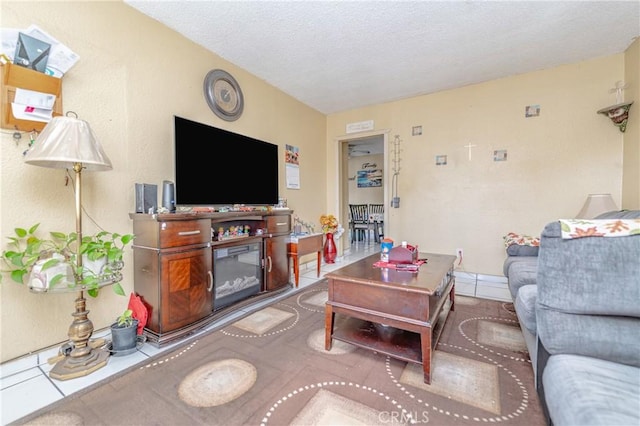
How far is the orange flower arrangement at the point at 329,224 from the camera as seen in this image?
4.00 metres

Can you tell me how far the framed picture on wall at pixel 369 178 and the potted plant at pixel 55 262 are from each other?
6.59 m

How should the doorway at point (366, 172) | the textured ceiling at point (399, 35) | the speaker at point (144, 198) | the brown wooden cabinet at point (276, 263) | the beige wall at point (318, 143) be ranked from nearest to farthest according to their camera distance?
1. the beige wall at point (318, 143)
2. the speaker at point (144, 198)
3. the textured ceiling at point (399, 35)
4. the brown wooden cabinet at point (276, 263)
5. the doorway at point (366, 172)

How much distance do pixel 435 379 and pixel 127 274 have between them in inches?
85.9

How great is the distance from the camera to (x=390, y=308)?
143 cm

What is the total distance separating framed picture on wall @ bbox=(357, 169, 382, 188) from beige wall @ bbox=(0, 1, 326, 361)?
5419 millimetres

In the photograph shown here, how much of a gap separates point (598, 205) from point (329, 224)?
297cm

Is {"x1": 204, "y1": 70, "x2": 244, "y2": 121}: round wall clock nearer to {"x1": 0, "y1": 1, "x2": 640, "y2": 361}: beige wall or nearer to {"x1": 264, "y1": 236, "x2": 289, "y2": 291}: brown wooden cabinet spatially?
{"x1": 0, "y1": 1, "x2": 640, "y2": 361}: beige wall

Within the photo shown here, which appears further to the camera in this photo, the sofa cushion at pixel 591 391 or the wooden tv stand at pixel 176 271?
the wooden tv stand at pixel 176 271

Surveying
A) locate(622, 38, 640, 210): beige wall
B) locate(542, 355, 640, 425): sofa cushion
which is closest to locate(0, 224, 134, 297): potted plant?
locate(542, 355, 640, 425): sofa cushion

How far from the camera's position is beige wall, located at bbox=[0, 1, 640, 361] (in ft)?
5.18

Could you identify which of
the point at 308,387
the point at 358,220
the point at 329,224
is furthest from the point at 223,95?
the point at 358,220

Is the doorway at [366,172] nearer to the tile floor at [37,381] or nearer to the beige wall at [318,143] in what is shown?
the beige wall at [318,143]

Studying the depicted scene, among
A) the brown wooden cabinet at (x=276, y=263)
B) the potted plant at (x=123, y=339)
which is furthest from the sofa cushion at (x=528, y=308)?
the potted plant at (x=123, y=339)

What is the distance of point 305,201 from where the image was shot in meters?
3.89
